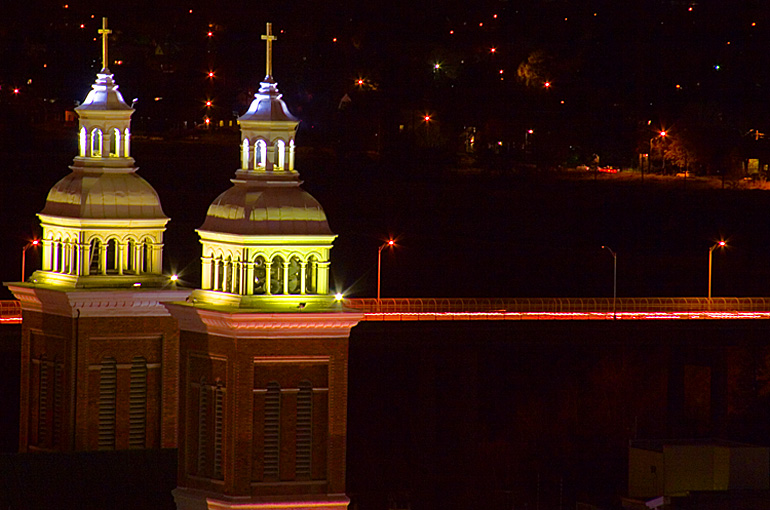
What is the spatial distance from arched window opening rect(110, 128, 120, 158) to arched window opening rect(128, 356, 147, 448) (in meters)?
5.78

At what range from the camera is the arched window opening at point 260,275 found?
52875mm

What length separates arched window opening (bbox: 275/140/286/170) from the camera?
5381 centimetres

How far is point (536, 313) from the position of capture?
118000 millimetres

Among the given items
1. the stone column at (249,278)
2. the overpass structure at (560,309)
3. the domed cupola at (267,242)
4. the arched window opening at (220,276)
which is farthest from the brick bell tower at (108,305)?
the overpass structure at (560,309)

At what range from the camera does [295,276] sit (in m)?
53.3

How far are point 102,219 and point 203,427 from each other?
8.22m

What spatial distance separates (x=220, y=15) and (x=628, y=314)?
83.0 metres

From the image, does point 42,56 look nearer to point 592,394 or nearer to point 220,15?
point 220,15

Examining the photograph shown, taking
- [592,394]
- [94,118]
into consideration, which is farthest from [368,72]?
[94,118]

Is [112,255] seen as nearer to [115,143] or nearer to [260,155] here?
[115,143]

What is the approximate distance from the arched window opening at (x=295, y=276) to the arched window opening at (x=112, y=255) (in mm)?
8247

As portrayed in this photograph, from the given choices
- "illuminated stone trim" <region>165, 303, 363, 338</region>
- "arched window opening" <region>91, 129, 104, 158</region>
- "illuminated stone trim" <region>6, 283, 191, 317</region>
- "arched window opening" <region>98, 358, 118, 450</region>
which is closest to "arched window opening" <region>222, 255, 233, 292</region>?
"illuminated stone trim" <region>165, 303, 363, 338</region>

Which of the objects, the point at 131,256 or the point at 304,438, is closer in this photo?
the point at 304,438

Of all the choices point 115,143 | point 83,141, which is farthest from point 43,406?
point 115,143
